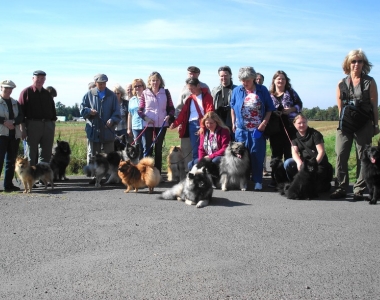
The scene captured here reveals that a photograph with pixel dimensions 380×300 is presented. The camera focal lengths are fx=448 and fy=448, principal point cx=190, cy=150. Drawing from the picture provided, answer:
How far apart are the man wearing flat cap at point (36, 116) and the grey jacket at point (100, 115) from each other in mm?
727

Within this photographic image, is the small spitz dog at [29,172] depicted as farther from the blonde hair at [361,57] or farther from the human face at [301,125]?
the blonde hair at [361,57]

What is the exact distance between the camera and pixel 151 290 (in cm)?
363

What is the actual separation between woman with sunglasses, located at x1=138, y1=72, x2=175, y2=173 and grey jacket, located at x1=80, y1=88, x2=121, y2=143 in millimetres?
594

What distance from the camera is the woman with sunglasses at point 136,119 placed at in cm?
965

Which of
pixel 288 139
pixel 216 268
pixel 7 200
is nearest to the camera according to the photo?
pixel 216 268

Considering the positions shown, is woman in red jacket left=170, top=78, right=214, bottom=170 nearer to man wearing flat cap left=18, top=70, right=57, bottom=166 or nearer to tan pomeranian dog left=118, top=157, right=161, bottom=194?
tan pomeranian dog left=118, top=157, right=161, bottom=194

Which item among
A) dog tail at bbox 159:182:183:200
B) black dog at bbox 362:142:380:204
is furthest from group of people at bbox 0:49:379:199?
dog tail at bbox 159:182:183:200

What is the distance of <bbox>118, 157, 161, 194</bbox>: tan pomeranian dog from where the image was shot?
320 inches

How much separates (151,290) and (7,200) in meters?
4.73

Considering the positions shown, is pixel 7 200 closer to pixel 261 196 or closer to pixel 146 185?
pixel 146 185

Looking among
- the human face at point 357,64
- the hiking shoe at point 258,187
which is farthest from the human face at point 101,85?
the human face at point 357,64

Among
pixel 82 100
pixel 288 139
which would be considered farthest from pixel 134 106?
pixel 288 139

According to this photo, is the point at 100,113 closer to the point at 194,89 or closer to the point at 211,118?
the point at 194,89

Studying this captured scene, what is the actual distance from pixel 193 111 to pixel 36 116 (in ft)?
10.3
